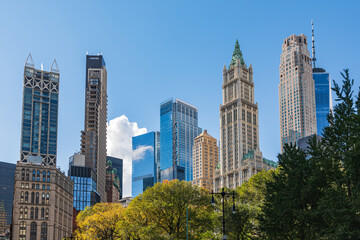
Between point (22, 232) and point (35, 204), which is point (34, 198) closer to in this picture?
point (35, 204)

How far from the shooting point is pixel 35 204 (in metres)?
183

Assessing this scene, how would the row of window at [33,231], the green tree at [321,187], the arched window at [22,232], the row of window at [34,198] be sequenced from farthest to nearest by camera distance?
the row of window at [34,198], the row of window at [33,231], the arched window at [22,232], the green tree at [321,187]

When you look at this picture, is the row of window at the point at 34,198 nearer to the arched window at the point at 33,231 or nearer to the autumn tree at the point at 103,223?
the arched window at the point at 33,231

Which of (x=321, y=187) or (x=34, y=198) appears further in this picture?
(x=34, y=198)

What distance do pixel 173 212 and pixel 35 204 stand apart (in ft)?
402

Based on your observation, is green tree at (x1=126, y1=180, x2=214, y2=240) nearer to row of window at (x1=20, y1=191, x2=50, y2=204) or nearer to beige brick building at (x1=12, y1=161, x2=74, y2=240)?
beige brick building at (x1=12, y1=161, x2=74, y2=240)

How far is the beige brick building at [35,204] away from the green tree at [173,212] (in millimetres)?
115830

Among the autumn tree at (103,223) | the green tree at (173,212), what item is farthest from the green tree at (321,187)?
the autumn tree at (103,223)

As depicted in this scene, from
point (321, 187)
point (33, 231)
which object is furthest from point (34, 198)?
point (321, 187)

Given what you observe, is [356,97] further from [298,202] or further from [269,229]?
[269,229]

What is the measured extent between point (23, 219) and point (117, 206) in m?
95.0

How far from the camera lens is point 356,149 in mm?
43656

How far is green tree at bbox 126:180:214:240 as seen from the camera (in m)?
72.3

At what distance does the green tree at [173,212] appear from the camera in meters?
72.3
